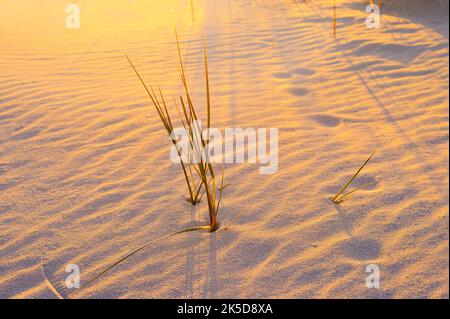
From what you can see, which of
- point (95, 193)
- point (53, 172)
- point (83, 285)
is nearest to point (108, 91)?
point (53, 172)

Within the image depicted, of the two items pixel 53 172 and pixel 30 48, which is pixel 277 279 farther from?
pixel 30 48

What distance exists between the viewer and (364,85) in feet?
12.2

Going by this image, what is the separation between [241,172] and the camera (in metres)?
2.49

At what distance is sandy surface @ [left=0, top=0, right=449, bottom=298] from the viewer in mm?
1771

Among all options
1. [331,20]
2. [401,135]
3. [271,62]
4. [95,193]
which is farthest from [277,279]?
[331,20]

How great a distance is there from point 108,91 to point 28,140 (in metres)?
1.00

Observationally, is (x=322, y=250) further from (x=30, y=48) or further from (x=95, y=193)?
(x=30, y=48)

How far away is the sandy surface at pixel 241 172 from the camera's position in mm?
1771

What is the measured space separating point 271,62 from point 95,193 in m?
2.78
